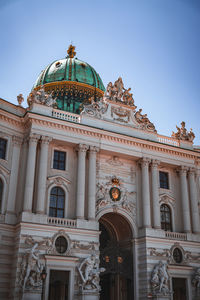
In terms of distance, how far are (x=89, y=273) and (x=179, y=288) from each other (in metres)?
8.80

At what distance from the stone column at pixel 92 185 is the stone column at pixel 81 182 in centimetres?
51

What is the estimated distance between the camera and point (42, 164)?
2509 centimetres

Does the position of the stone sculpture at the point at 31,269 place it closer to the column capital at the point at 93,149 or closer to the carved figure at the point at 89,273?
the carved figure at the point at 89,273

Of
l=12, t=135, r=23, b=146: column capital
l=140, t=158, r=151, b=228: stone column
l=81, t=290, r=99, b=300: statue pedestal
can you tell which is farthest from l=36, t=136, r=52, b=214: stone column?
l=140, t=158, r=151, b=228: stone column

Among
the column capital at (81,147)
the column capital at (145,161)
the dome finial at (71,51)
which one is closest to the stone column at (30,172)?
the column capital at (81,147)

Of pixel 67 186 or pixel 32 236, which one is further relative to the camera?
pixel 67 186

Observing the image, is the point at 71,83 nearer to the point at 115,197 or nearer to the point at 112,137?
the point at 112,137

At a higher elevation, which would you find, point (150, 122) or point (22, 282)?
point (150, 122)

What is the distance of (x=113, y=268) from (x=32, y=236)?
24.3 ft

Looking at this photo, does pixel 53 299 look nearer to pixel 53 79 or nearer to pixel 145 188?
pixel 145 188

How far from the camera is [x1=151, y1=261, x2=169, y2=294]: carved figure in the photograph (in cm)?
2497

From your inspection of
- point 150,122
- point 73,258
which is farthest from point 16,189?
point 150,122

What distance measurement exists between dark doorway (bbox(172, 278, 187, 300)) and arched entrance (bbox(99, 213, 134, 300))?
343 cm

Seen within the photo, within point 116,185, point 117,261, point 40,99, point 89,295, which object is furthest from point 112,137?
point 89,295
